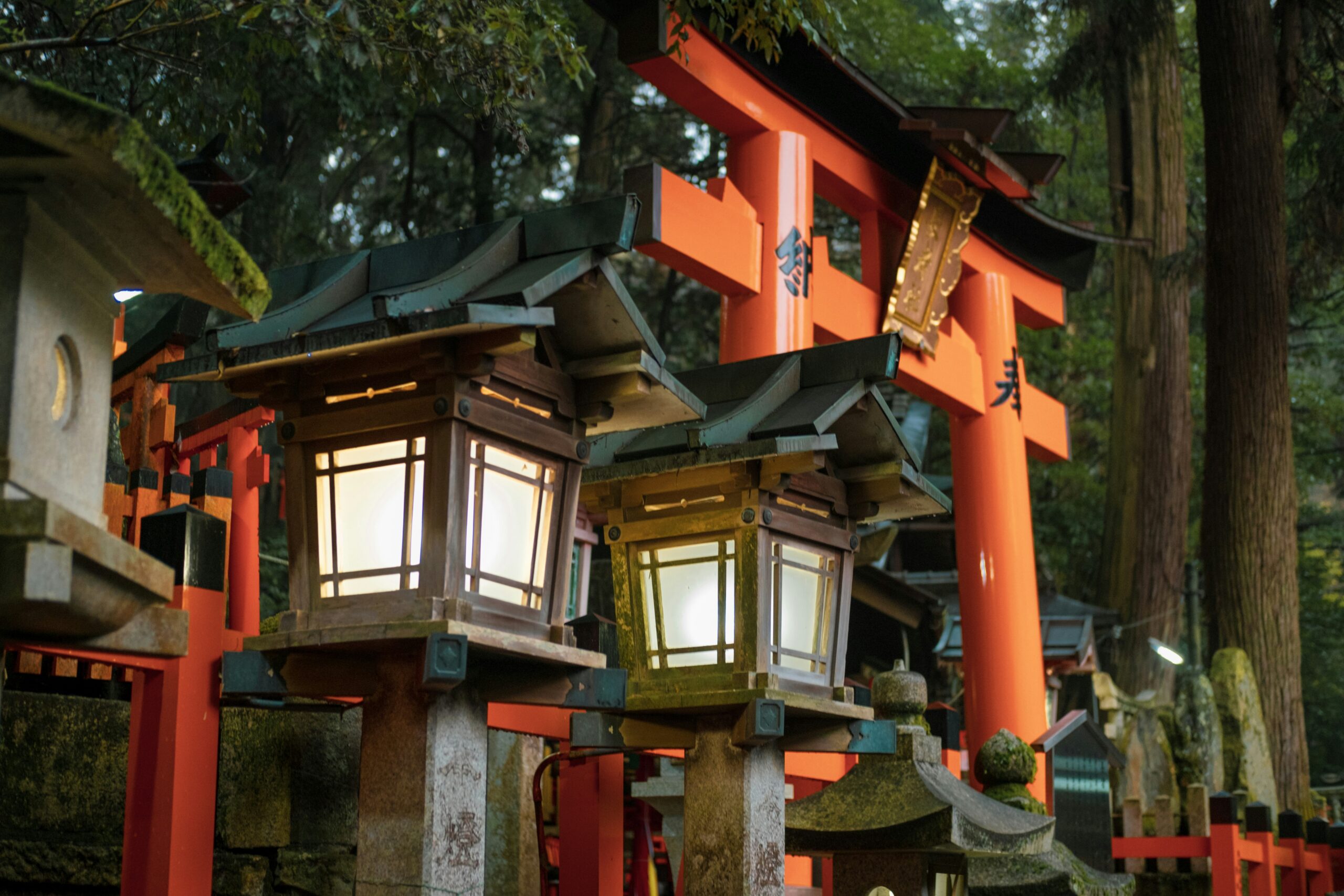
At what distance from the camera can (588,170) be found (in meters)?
16.4

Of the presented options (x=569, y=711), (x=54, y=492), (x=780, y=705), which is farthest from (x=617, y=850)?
(x=54, y=492)

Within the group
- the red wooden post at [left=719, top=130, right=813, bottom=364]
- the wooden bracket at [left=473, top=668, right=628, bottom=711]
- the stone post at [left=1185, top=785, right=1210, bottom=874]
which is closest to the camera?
the wooden bracket at [left=473, top=668, right=628, bottom=711]

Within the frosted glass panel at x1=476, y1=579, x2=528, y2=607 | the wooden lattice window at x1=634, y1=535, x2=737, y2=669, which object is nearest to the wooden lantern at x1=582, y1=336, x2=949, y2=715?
the wooden lattice window at x1=634, y1=535, x2=737, y2=669

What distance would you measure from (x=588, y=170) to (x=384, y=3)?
34.3ft

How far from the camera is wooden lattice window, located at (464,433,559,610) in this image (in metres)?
3.89

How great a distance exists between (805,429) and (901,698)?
1.35 metres

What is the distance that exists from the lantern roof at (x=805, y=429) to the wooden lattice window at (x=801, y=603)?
35 cm

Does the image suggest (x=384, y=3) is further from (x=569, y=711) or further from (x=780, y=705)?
(x=780, y=705)

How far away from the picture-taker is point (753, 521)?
4.69 meters

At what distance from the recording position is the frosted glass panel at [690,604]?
4.80 meters

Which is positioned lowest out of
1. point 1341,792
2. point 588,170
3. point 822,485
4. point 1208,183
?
point 1341,792

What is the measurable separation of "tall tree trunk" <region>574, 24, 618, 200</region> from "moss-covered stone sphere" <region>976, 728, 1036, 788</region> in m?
10.5

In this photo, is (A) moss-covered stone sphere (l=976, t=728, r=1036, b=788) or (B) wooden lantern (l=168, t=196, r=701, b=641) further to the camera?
(A) moss-covered stone sphere (l=976, t=728, r=1036, b=788)

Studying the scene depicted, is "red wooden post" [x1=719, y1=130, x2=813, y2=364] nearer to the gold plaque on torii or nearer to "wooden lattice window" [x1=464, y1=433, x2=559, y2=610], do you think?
the gold plaque on torii
